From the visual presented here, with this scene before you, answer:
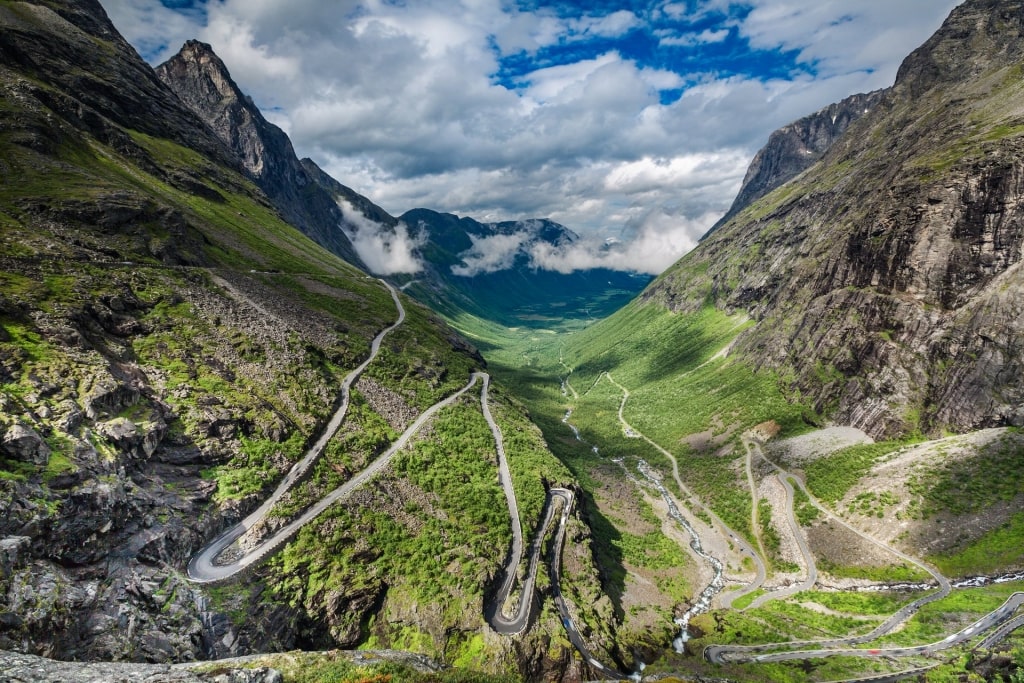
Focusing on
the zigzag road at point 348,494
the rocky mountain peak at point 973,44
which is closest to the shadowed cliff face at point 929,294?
the rocky mountain peak at point 973,44

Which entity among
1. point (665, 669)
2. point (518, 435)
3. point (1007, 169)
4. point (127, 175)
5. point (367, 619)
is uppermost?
point (127, 175)

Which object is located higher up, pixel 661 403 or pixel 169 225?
pixel 169 225

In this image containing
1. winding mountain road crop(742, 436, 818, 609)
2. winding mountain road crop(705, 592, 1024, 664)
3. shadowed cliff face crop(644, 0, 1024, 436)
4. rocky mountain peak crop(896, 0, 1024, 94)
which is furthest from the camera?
rocky mountain peak crop(896, 0, 1024, 94)

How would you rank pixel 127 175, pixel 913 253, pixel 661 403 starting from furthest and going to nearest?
1. pixel 661 403
2. pixel 127 175
3. pixel 913 253

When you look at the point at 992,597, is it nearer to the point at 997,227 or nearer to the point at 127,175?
the point at 997,227

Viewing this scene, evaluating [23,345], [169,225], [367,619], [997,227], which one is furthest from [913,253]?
[169,225]

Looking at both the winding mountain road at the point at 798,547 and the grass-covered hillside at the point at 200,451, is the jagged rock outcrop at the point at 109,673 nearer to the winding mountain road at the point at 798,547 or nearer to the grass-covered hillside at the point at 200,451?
the grass-covered hillside at the point at 200,451

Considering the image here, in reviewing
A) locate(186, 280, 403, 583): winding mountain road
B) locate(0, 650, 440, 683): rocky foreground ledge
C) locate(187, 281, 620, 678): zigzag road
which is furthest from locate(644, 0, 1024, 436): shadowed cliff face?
locate(186, 280, 403, 583): winding mountain road

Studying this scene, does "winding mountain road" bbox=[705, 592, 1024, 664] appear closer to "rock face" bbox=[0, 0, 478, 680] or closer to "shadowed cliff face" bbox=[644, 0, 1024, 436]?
"shadowed cliff face" bbox=[644, 0, 1024, 436]
